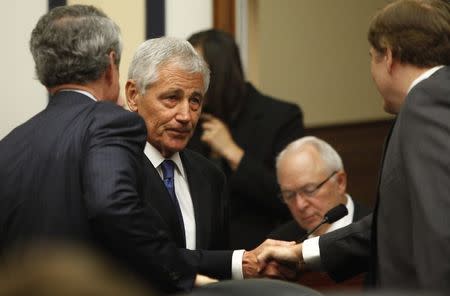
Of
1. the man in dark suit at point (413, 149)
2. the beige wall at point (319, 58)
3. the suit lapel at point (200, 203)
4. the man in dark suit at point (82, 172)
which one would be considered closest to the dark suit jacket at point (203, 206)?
the suit lapel at point (200, 203)

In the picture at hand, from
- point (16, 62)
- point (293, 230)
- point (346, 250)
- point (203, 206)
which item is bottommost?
point (293, 230)

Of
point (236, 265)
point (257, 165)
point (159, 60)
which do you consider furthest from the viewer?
point (257, 165)

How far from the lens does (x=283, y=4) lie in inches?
201

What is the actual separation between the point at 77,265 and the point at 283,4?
174 inches

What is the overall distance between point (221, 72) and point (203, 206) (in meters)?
1.08

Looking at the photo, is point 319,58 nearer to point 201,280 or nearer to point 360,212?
point 360,212

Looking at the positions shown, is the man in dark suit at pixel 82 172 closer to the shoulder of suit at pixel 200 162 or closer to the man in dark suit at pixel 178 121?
the man in dark suit at pixel 178 121

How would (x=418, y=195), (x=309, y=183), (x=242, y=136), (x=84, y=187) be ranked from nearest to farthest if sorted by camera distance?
(x=84, y=187) < (x=418, y=195) < (x=309, y=183) < (x=242, y=136)

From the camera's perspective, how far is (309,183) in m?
3.52

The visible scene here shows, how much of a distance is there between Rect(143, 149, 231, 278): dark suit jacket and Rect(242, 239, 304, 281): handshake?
0.29 ft

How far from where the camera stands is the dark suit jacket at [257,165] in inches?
141

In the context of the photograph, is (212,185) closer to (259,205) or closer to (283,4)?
(259,205)

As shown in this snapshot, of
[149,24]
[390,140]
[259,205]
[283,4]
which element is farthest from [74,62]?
[283,4]

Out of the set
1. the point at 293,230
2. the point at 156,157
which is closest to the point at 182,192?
the point at 156,157
